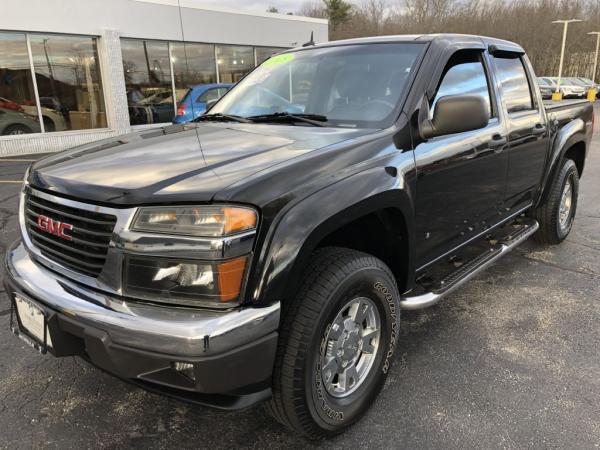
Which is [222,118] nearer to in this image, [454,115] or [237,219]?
[454,115]

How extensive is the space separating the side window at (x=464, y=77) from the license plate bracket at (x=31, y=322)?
2.20 metres

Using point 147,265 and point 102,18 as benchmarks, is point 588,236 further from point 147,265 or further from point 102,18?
point 102,18

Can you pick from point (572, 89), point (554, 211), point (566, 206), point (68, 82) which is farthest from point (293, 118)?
point (572, 89)

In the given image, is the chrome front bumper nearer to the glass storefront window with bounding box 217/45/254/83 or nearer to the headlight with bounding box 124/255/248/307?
the headlight with bounding box 124/255/248/307

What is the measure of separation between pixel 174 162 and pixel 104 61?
1261 cm

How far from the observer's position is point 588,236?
17.1 ft

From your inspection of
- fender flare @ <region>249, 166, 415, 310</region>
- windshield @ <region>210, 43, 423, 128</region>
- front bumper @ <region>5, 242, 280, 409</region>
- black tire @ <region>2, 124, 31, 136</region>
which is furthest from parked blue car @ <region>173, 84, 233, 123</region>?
front bumper @ <region>5, 242, 280, 409</region>

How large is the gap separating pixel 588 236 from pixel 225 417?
4452 millimetres

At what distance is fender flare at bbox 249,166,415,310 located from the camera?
1.84 meters

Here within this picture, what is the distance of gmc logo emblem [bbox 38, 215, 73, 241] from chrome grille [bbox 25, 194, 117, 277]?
0.01 m

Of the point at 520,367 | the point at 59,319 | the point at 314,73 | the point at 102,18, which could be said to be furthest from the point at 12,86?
Answer: the point at 520,367

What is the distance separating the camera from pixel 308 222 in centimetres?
196

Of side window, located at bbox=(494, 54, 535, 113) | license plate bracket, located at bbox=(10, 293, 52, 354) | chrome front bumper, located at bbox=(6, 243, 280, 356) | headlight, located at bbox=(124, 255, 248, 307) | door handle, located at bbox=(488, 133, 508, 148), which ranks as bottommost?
license plate bracket, located at bbox=(10, 293, 52, 354)

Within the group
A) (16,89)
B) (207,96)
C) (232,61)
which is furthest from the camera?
(232,61)
